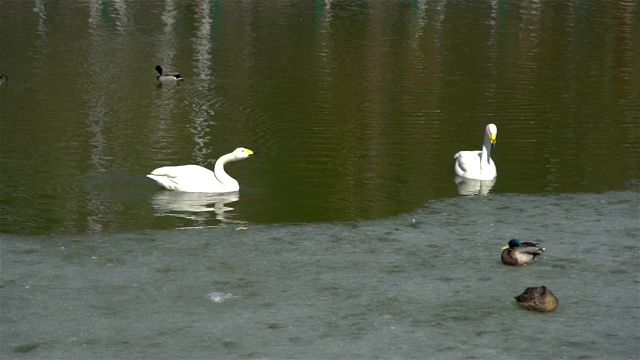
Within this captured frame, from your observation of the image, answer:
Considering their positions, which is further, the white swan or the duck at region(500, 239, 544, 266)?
the white swan

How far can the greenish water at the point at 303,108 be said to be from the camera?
14477 mm

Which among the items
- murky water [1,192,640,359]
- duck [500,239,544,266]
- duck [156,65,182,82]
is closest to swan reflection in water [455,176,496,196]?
murky water [1,192,640,359]

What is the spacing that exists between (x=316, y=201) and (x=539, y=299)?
4.80 metres

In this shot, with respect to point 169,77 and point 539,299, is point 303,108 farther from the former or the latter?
point 539,299

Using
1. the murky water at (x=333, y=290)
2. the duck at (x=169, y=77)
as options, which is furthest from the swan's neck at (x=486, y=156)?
the duck at (x=169, y=77)

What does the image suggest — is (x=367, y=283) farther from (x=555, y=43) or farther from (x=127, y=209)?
(x=555, y=43)

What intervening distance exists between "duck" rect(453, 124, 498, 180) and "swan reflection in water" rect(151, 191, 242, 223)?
9.93ft

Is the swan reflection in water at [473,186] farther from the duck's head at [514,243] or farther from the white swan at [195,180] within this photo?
the duck's head at [514,243]

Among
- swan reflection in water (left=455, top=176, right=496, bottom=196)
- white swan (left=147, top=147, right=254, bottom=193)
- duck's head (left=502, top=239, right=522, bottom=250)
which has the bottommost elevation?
swan reflection in water (left=455, top=176, right=496, bottom=196)

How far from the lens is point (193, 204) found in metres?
13.9

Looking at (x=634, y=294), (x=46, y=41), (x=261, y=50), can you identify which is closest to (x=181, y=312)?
(x=634, y=294)

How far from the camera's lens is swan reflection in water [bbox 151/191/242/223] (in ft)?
43.8

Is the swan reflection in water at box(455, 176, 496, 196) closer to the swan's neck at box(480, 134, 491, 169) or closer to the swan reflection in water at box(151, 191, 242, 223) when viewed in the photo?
the swan's neck at box(480, 134, 491, 169)

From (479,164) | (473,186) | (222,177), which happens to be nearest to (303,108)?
(479,164)
